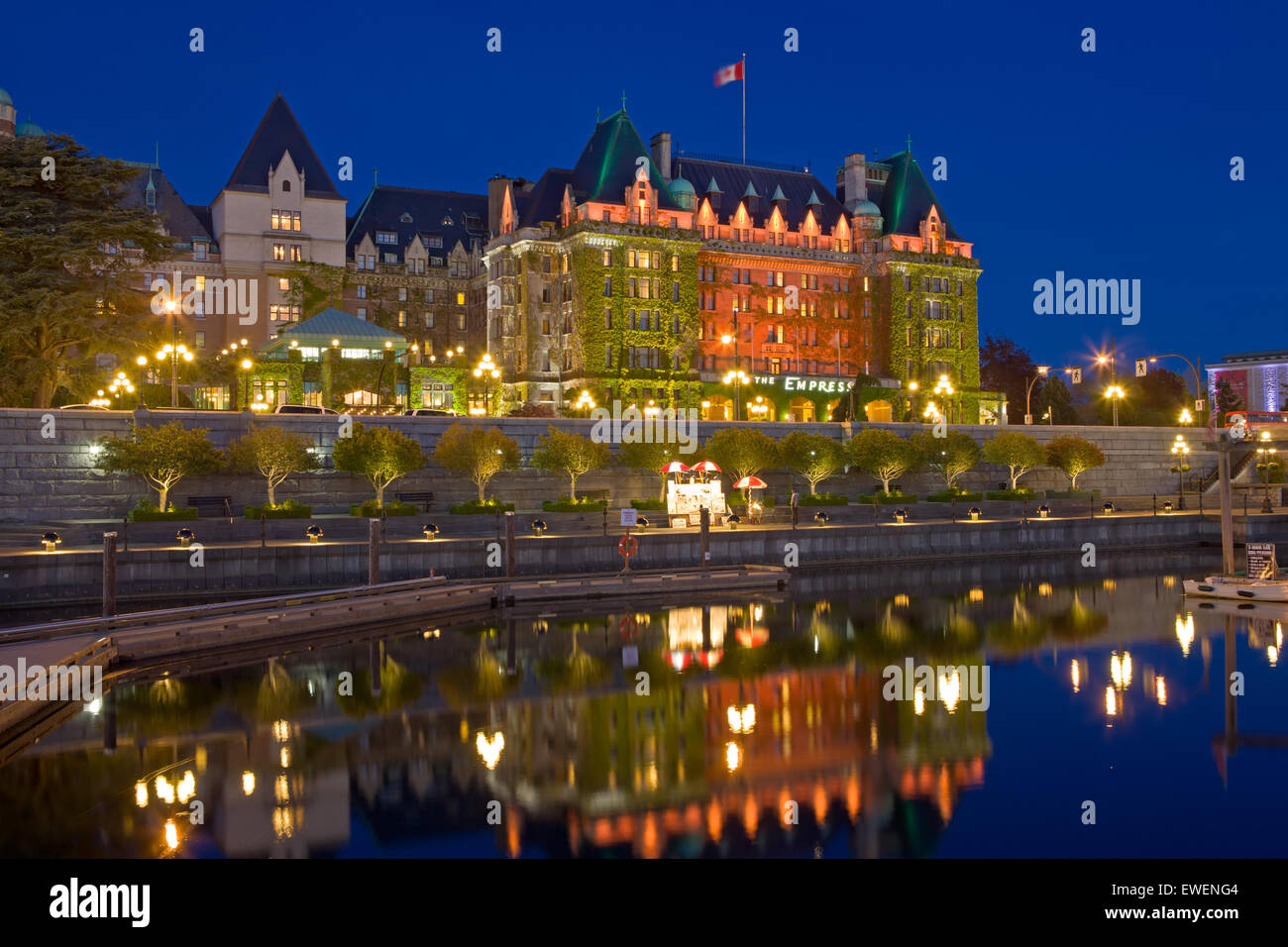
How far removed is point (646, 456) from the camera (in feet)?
202

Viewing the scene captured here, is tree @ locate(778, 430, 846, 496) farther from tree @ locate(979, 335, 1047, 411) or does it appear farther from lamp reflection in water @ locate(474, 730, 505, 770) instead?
tree @ locate(979, 335, 1047, 411)

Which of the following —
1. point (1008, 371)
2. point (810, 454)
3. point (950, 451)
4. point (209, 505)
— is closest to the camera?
point (209, 505)

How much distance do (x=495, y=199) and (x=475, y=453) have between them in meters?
54.3

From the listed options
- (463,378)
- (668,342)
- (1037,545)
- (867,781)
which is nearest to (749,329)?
(668,342)

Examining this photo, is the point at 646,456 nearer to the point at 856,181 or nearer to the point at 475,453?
the point at 475,453

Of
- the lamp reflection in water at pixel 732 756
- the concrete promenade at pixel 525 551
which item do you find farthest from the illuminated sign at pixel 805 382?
the lamp reflection in water at pixel 732 756

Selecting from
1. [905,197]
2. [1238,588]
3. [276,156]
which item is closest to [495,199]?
[276,156]

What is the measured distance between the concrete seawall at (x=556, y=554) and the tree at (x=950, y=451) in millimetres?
9965

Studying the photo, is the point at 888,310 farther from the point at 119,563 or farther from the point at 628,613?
the point at 119,563

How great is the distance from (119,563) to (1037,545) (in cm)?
4394

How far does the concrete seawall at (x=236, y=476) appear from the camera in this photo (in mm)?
49438

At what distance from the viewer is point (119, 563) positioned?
38812 millimetres

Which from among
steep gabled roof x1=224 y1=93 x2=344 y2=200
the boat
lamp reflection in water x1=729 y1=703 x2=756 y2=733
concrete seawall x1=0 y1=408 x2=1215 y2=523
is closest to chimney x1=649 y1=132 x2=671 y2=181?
steep gabled roof x1=224 y1=93 x2=344 y2=200
